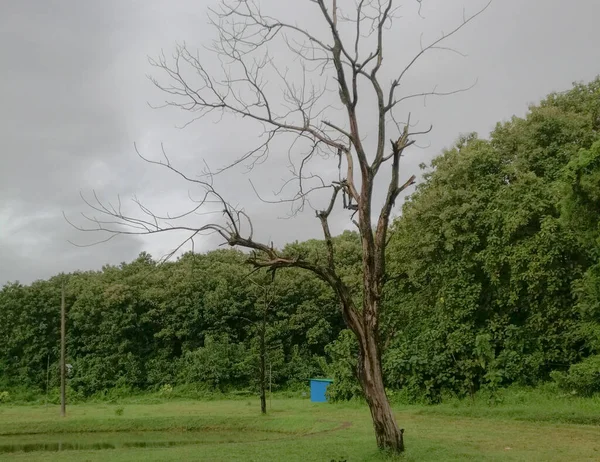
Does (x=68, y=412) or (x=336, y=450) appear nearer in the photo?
(x=336, y=450)

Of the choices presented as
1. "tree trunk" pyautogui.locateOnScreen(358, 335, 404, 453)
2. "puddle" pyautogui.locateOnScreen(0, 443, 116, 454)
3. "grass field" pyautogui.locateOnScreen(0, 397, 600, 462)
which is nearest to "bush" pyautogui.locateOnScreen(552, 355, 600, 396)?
"grass field" pyautogui.locateOnScreen(0, 397, 600, 462)

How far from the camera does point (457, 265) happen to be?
19688 mm

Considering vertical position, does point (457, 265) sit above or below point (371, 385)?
above

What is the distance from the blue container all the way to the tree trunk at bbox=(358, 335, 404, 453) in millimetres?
13722

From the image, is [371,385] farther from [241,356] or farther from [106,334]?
[106,334]

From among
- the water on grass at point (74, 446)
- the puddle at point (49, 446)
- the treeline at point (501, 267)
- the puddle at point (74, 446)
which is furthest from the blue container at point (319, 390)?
the puddle at point (49, 446)

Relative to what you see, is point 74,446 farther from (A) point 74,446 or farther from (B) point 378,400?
(B) point 378,400

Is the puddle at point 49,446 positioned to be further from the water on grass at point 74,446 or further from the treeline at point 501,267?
the treeline at point 501,267

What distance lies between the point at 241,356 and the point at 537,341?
1549 cm

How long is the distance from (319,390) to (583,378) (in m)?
9.81

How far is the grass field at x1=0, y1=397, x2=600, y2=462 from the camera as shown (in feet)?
33.7

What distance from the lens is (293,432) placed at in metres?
16.1

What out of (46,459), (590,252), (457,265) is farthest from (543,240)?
(46,459)

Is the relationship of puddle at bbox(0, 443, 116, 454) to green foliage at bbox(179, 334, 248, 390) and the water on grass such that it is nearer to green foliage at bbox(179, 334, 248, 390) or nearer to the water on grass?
the water on grass
